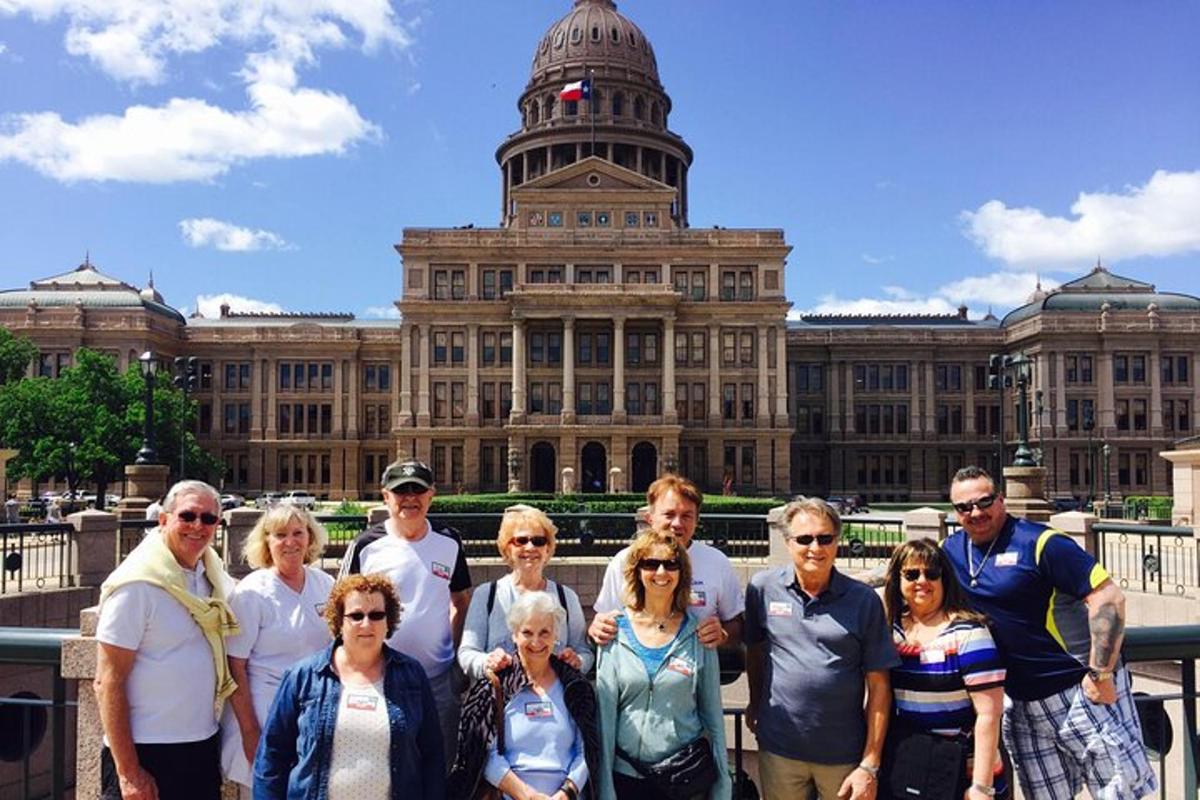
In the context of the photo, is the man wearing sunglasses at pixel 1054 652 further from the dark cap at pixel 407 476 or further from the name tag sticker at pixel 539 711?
the dark cap at pixel 407 476

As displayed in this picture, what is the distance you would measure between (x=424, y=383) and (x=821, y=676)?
6457cm

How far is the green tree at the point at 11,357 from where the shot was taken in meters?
63.8

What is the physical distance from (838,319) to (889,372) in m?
8.22

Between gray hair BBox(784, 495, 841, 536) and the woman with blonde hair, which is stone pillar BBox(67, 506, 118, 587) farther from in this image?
gray hair BBox(784, 495, 841, 536)

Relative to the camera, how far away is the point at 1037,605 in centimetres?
538

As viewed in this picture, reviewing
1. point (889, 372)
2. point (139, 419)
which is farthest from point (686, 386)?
point (139, 419)

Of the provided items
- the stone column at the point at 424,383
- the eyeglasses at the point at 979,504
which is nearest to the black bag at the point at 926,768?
the eyeglasses at the point at 979,504

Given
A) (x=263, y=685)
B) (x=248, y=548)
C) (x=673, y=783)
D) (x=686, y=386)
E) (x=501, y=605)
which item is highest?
(x=686, y=386)

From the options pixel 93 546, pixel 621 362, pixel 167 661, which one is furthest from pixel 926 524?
pixel 621 362

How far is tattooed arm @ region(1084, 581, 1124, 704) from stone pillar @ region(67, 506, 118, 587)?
16566mm

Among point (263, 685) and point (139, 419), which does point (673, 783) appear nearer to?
point (263, 685)

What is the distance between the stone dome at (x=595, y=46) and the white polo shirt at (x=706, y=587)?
295ft

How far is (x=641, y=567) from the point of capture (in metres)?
4.90

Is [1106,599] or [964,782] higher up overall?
[1106,599]
